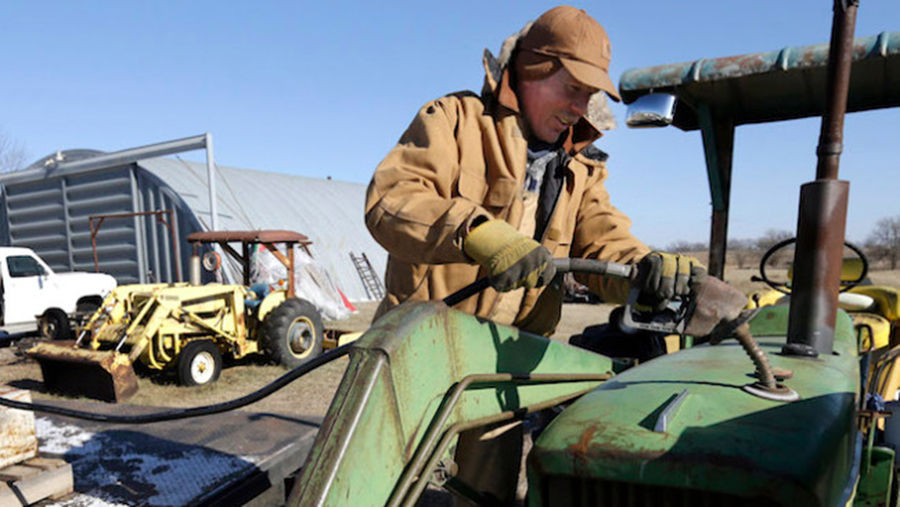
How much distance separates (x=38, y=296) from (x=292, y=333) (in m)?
5.85

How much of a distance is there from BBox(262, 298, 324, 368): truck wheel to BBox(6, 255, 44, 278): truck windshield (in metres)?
5.67

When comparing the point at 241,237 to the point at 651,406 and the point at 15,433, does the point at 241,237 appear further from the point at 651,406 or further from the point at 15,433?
the point at 651,406

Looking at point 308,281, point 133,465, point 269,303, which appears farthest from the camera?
point 308,281

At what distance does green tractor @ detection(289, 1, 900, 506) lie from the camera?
1055 millimetres

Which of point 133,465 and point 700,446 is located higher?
point 700,446

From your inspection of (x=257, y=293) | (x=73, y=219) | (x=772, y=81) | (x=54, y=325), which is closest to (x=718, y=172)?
(x=772, y=81)

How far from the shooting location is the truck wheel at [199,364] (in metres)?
6.26

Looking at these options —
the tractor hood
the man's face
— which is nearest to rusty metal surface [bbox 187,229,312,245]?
the man's face

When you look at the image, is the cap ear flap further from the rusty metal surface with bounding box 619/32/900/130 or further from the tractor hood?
the rusty metal surface with bounding box 619/32/900/130

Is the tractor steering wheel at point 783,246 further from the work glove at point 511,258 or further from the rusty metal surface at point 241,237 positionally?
the rusty metal surface at point 241,237

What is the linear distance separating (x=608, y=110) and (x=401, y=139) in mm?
902

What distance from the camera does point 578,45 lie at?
1783 mm

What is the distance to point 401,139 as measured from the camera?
185cm

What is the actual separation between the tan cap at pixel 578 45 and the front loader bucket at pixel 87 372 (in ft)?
17.7
